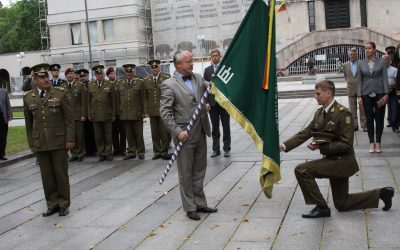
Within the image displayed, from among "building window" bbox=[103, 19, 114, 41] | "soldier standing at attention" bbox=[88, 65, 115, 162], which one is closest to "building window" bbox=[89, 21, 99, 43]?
"building window" bbox=[103, 19, 114, 41]

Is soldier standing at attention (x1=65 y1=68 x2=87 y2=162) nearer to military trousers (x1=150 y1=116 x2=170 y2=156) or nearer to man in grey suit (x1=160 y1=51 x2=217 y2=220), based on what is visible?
military trousers (x1=150 y1=116 x2=170 y2=156)

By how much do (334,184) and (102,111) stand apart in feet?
22.7

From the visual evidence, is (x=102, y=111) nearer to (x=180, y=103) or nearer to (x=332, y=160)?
(x=180, y=103)

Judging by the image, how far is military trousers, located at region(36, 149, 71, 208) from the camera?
25.7 feet

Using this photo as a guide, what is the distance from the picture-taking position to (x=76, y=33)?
50375mm

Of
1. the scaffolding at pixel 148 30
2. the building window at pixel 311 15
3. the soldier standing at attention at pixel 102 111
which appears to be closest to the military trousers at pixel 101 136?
the soldier standing at attention at pixel 102 111

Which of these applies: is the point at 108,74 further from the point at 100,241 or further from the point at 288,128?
the point at 100,241

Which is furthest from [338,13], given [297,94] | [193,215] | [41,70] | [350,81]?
[193,215]

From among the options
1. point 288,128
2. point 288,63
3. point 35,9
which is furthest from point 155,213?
point 35,9

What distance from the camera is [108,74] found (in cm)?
1288

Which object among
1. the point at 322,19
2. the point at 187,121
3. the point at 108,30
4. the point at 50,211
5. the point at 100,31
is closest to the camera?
the point at 187,121

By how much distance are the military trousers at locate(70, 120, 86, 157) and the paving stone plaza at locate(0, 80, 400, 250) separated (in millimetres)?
1466

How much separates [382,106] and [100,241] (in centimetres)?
654

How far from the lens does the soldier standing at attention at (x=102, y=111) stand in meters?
12.5
